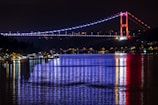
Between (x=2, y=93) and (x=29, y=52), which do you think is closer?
(x=2, y=93)

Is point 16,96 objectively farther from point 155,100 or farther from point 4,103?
point 155,100

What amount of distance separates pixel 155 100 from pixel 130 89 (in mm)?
4980

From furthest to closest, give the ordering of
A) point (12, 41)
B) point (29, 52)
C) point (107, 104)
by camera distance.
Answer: point (29, 52)
point (12, 41)
point (107, 104)

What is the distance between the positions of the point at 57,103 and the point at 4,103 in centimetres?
174

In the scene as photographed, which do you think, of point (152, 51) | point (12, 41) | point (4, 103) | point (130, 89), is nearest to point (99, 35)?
point (12, 41)

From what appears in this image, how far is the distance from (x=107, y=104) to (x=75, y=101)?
127cm

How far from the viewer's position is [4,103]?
16.3 meters

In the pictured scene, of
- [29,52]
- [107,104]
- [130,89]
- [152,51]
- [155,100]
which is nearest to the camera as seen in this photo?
[107,104]

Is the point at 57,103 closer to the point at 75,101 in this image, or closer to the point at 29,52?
the point at 75,101

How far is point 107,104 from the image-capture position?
15969 millimetres

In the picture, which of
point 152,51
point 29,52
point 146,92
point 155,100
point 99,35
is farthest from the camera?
point 152,51

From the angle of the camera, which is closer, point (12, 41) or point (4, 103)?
point (4, 103)

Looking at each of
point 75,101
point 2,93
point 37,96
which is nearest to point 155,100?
point 75,101

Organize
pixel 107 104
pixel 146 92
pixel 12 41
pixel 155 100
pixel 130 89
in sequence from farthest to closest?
pixel 12 41, pixel 130 89, pixel 146 92, pixel 155 100, pixel 107 104
